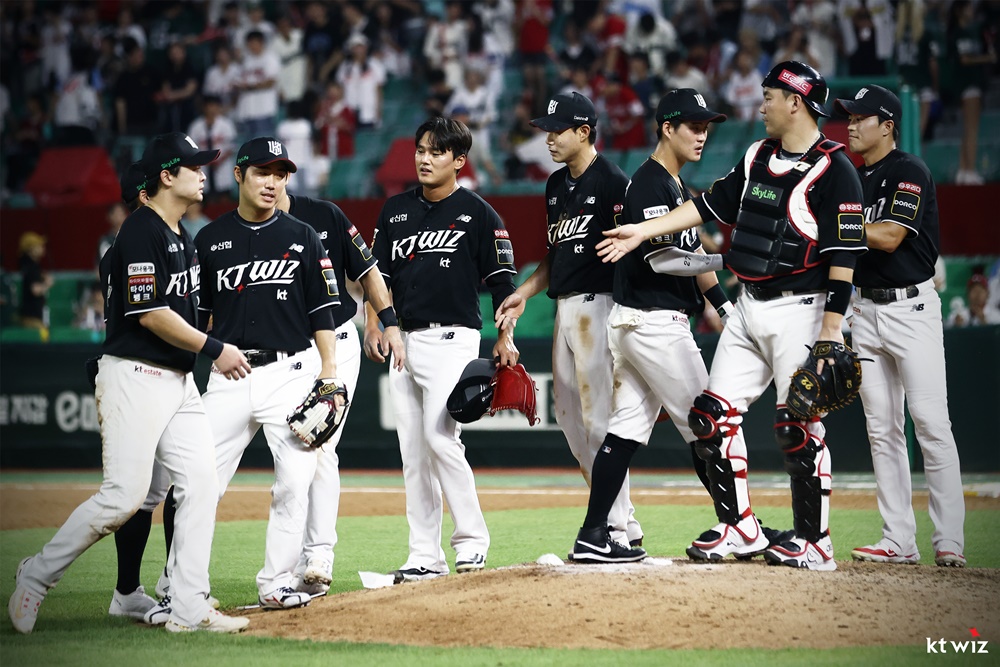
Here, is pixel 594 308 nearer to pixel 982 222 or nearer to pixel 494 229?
pixel 494 229

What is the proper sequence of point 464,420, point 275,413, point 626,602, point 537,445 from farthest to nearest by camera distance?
point 537,445
point 464,420
point 275,413
point 626,602

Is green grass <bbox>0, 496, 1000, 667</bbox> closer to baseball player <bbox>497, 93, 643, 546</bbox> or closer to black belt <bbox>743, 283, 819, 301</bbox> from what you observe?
baseball player <bbox>497, 93, 643, 546</bbox>

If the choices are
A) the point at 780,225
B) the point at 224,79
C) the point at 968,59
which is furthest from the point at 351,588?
the point at 224,79

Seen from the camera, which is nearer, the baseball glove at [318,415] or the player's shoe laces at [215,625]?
the player's shoe laces at [215,625]

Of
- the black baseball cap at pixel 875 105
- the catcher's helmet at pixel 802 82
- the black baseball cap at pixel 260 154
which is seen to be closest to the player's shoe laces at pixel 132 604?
the black baseball cap at pixel 260 154

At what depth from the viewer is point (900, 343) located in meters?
6.49

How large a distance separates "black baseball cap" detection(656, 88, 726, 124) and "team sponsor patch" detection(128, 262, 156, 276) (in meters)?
2.76

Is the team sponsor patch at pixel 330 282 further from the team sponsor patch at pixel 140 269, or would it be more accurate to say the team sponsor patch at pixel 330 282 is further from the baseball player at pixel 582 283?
the baseball player at pixel 582 283

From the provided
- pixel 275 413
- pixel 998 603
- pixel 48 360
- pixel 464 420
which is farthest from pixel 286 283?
pixel 48 360

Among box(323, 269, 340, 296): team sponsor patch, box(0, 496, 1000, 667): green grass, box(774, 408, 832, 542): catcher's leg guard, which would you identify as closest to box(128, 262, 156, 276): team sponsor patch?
box(323, 269, 340, 296): team sponsor patch

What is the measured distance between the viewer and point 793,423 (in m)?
5.85

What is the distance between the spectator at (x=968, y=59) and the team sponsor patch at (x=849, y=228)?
890 cm

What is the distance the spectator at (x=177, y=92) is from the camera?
1783 cm

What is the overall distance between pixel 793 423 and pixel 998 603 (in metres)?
1.22
